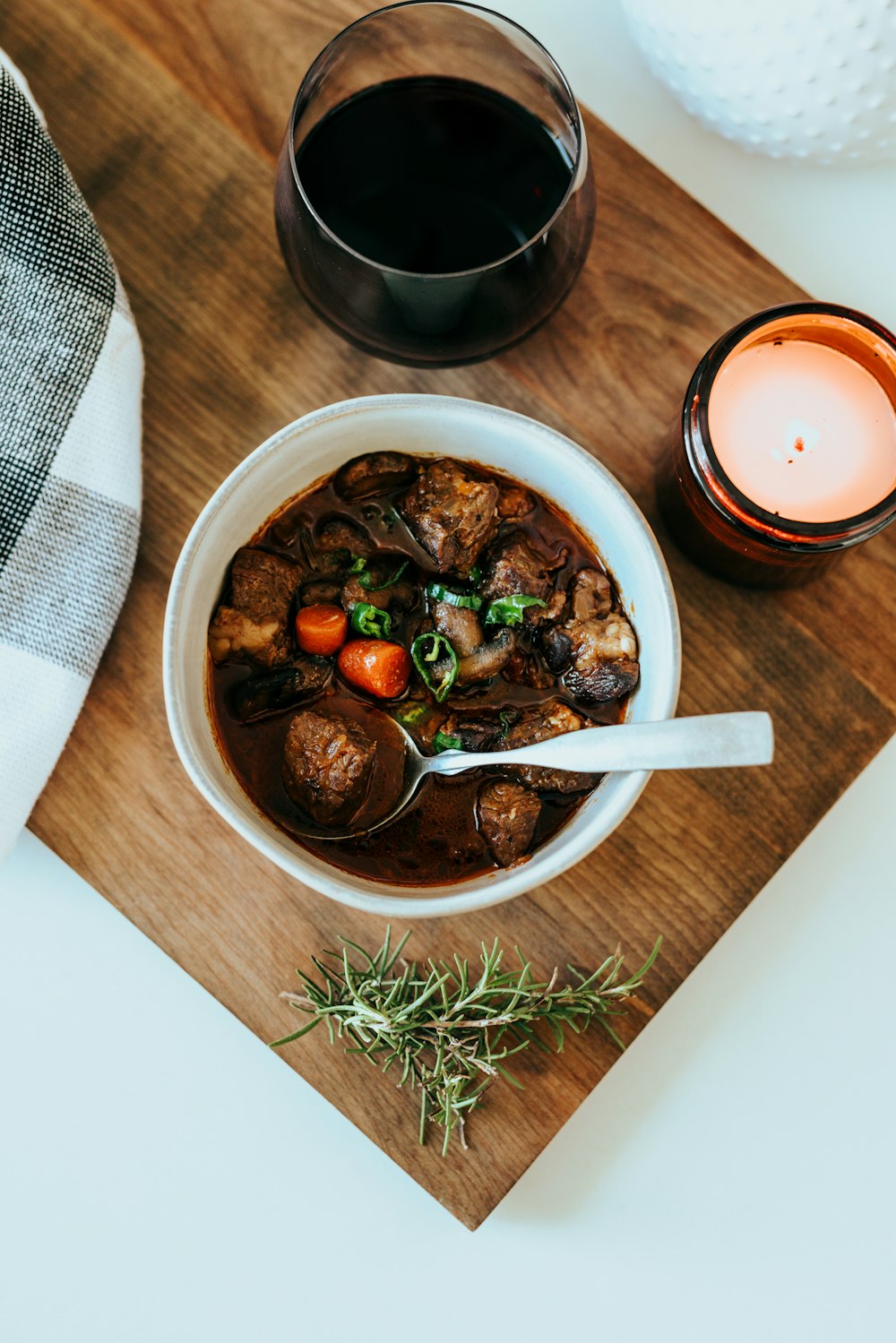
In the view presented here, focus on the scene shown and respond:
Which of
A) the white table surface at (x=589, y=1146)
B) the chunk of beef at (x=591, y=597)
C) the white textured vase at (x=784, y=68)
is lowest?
the white table surface at (x=589, y=1146)

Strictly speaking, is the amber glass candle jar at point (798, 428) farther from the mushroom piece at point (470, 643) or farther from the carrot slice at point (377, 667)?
the carrot slice at point (377, 667)

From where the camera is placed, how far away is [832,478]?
136 cm

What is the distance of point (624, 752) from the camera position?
111cm

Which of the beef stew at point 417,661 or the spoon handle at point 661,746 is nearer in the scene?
the spoon handle at point 661,746

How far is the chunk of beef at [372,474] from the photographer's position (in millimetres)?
1309

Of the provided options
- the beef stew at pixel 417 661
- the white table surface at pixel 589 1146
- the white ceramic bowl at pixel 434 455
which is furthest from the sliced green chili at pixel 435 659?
the white table surface at pixel 589 1146

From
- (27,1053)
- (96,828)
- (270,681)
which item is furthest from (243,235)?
(27,1053)

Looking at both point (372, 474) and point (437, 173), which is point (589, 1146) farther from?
point (437, 173)

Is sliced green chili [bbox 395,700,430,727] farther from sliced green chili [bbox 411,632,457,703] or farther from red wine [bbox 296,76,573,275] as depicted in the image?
red wine [bbox 296,76,573,275]

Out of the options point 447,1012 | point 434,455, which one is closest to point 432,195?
point 434,455

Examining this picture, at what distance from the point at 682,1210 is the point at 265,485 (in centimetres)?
122

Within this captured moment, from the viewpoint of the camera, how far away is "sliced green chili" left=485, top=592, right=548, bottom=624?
1.28 metres

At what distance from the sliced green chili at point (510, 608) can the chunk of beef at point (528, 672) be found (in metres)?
0.04

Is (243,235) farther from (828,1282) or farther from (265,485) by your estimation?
(828,1282)
